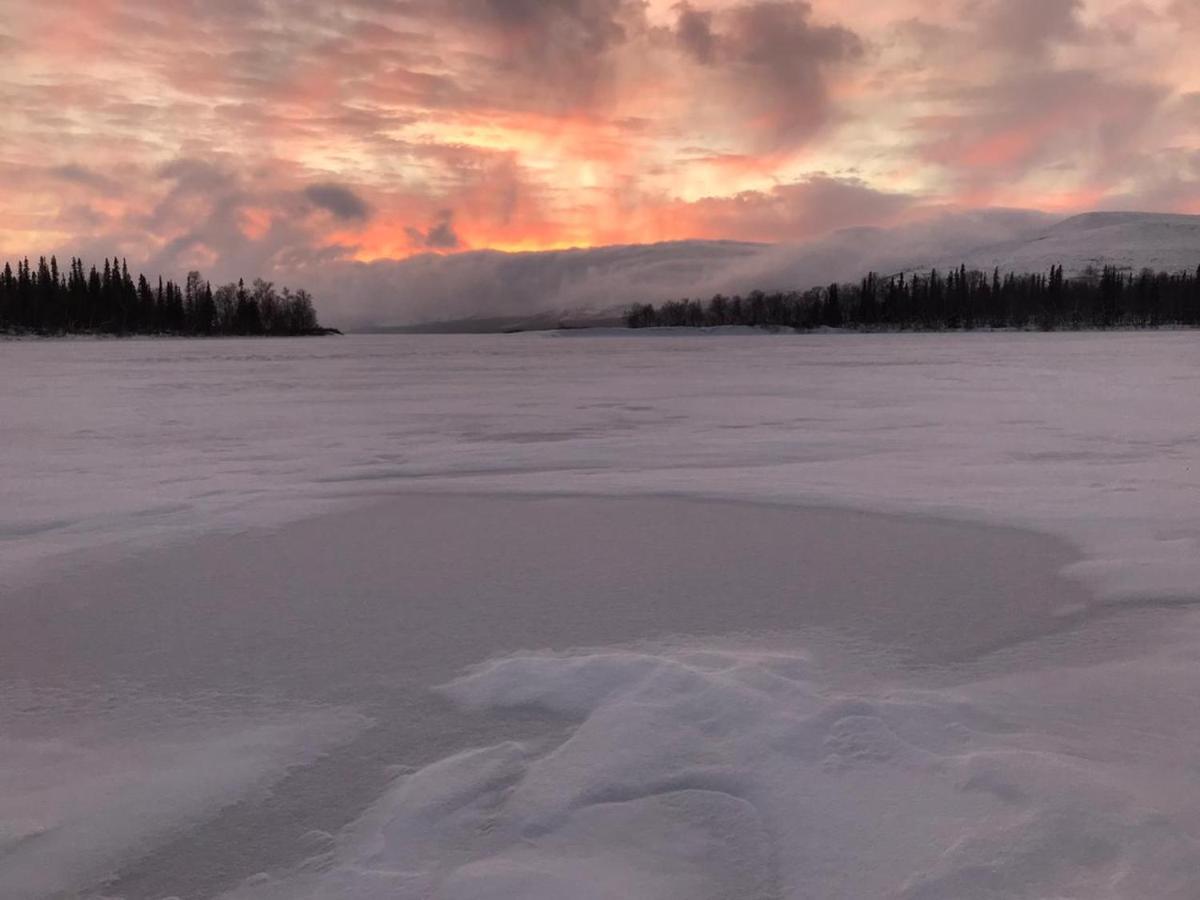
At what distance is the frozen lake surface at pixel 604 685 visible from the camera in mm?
2221

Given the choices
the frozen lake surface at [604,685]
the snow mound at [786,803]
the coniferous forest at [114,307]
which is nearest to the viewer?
the snow mound at [786,803]

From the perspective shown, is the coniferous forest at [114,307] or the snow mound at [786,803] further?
the coniferous forest at [114,307]

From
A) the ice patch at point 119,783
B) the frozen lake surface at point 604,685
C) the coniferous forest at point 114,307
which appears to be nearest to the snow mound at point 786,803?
the frozen lake surface at point 604,685

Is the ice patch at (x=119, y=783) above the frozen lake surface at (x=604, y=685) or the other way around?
the other way around

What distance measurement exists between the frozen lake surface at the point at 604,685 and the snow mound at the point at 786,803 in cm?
1

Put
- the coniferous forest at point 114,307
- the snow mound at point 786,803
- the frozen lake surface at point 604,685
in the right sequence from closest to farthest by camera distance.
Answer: the snow mound at point 786,803 → the frozen lake surface at point 604,685 → the coniferous forest at point 114,307

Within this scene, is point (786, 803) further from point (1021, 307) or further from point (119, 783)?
point (1021, 307)

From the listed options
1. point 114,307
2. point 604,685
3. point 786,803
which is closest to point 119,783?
point 604,685

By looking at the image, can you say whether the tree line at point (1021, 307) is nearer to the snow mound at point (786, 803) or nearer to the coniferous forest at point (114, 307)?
the coniferous forest at point (114, 307)

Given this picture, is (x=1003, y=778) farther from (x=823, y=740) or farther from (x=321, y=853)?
(x=321, y=853)

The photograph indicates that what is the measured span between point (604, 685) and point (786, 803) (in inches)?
38.1

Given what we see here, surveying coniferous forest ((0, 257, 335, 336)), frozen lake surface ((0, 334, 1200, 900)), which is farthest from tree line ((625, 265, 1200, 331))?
frozen lake surface ((0, 334, 1200, 900))

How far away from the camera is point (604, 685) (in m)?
3.22

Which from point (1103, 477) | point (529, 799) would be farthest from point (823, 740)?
point (1103, 477)
